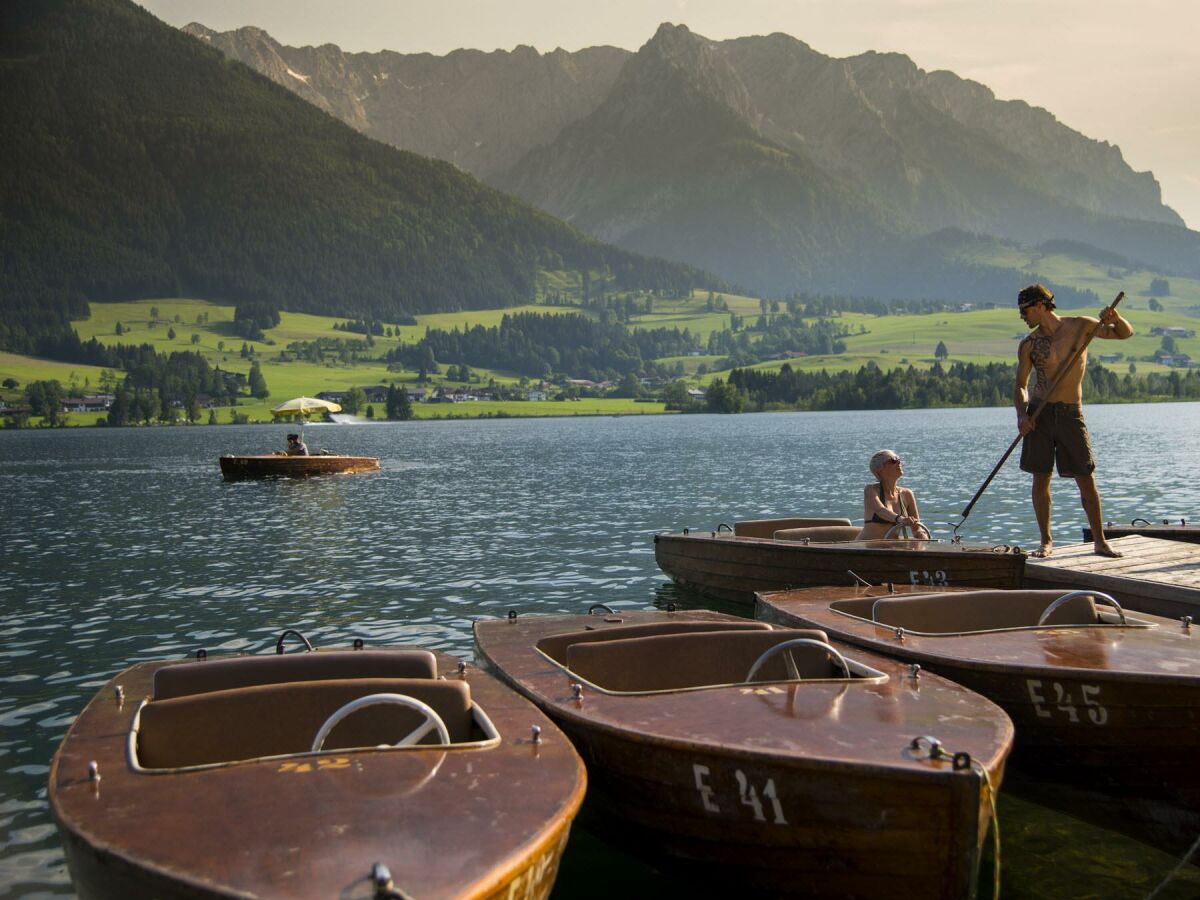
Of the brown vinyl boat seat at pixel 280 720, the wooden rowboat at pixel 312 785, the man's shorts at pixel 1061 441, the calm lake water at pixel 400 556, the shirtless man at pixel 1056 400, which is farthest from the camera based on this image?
the man's shorts at pixel 1061 441

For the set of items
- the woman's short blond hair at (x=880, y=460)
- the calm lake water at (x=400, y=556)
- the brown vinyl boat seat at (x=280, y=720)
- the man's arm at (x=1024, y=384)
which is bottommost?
the calm lake water at (x=400, y=556)

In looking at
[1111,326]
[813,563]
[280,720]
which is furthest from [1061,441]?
[280,720]

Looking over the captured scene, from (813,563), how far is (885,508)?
1.54 m

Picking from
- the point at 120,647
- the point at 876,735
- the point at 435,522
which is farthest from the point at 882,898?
the point at 435,522

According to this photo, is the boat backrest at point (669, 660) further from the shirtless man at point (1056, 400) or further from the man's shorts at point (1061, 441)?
the man's shorts at point (1061, 441)

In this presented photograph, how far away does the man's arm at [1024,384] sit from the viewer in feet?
53.1

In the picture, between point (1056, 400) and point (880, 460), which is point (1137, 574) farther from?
point (880, 460)

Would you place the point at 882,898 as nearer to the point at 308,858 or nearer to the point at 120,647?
the point at 308,858

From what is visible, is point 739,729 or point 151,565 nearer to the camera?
point 739,729

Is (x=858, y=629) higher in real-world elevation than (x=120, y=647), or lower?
higher

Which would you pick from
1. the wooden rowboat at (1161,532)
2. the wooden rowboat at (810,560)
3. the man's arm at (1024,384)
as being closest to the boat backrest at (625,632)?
the wooden rowboat at (810,560)

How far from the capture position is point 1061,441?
16094 mm

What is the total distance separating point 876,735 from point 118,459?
109088 mm

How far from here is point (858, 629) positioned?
11734 millimetres
